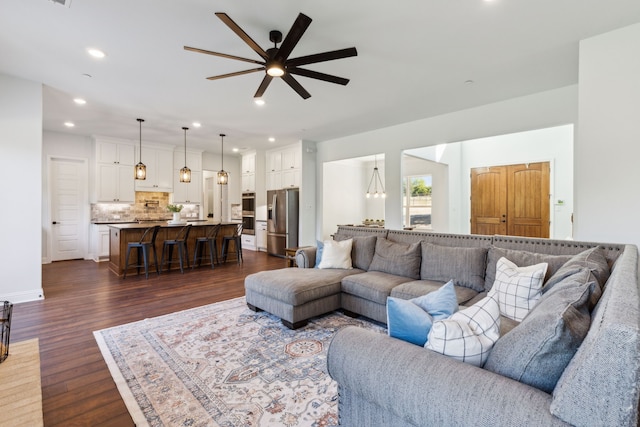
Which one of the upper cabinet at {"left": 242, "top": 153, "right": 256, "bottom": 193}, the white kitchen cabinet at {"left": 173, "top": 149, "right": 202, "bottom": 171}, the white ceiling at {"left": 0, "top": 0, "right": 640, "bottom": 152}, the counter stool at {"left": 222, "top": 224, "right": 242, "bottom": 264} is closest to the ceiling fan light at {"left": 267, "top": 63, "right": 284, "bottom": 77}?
the white ceiling at {"left": 0, "top": 0, "right": 640, "bottom": 152}

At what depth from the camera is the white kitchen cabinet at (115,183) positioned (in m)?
6.85

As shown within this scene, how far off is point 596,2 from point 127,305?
558 centimetres

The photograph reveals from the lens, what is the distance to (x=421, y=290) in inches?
110

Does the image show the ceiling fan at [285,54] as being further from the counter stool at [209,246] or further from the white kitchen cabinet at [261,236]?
the white kitchen cabinet at [261,236]

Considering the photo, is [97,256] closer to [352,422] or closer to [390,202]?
[390,202]

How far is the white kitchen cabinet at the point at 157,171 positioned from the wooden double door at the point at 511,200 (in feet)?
25.4

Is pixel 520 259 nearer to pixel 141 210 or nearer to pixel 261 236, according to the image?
pixel 261 236

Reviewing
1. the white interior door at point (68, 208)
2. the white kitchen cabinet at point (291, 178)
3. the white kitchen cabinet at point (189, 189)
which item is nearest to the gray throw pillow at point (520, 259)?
the white kitchen cabinet at point (291, 178)

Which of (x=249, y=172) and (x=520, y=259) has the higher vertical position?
(x=249, y=172)

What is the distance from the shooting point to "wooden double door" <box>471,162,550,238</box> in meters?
6.38

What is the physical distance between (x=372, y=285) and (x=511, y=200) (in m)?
5.42

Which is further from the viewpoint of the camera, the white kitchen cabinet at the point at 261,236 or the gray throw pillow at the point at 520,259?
the white kitchen cabinet at the point at 261,236

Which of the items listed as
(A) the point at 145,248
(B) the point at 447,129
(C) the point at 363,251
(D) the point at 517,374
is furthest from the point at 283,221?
(D) the point at 517,374

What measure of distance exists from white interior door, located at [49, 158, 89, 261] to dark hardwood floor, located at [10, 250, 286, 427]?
1.40 feet
